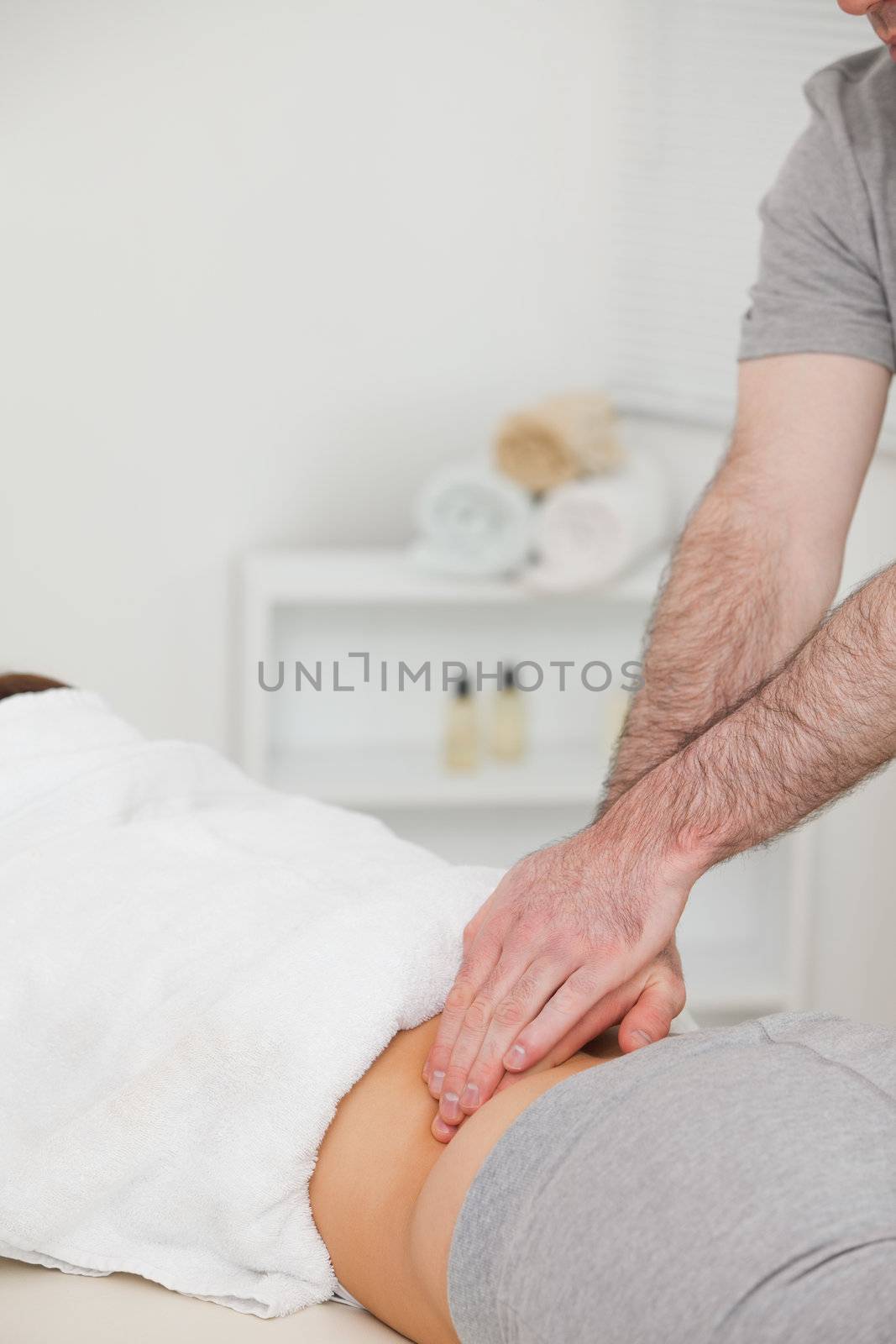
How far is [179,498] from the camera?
2.62 metres

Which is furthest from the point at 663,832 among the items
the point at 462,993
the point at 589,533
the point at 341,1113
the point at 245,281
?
the point at 245,281

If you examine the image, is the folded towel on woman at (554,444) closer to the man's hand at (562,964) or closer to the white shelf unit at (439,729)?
the white shelf unit at (439,729)

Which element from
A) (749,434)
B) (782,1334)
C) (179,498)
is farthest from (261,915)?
(179,498)

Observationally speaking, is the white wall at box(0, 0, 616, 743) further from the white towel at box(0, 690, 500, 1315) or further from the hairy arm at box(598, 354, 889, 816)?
the white towel at box(0, 690, 500, 1315)

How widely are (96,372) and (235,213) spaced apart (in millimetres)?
374

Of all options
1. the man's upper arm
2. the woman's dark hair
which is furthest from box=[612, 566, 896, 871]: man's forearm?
the woman's dark hair

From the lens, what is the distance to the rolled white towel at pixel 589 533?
2.44 metres

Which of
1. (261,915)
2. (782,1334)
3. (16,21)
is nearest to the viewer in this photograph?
(782,1334)

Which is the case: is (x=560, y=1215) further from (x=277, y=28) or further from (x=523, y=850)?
(x=277, y=28)

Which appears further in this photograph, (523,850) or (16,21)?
(523,850)

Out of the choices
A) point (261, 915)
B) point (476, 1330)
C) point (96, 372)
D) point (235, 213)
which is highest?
point (235, 213)

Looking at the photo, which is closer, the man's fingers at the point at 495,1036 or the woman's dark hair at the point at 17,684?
the man's fingers at the point at 495,1036

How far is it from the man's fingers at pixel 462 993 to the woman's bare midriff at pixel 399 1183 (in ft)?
0.06

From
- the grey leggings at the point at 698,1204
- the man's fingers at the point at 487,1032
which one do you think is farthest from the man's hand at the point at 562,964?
the grey leggings at the point at 698,1204
